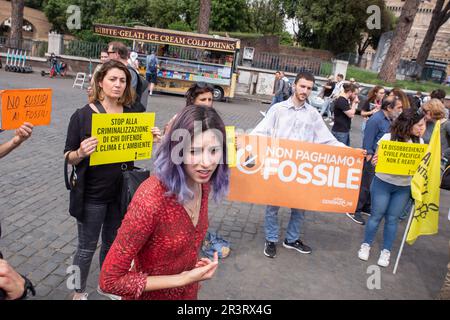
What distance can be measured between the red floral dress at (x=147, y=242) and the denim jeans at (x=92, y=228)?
132cm

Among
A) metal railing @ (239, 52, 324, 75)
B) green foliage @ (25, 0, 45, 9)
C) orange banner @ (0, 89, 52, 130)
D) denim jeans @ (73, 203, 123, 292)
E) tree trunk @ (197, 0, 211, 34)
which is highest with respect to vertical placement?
green foliage @ (25, 0, 45, 9)

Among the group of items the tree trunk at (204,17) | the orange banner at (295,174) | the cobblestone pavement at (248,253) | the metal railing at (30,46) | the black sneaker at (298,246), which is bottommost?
the cobblestone pavement at (248,253)

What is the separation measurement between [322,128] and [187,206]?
304 centimetres

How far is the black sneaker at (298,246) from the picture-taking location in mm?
4672

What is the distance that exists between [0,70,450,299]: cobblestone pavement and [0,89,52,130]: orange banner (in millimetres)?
1501

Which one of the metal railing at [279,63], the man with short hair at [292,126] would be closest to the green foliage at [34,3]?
the metal railing at [279,63]

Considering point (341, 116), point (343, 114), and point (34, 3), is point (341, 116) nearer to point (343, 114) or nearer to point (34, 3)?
point (343, 114)

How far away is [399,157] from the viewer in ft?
13.9

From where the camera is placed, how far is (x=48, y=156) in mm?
7207

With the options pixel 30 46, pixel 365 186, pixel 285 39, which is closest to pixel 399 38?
pixel 365 186

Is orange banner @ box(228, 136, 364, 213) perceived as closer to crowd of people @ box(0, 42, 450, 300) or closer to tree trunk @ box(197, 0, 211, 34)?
crowd of people @ box(0, 42, 450, 300)

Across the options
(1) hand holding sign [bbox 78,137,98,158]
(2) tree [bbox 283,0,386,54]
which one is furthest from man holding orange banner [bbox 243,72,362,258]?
(2) tree [bbox 283,0,386,54]

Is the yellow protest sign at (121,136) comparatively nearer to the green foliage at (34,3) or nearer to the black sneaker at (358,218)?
the black sneaker at (358,218)

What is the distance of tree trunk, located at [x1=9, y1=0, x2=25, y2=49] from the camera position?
78.1 feet
